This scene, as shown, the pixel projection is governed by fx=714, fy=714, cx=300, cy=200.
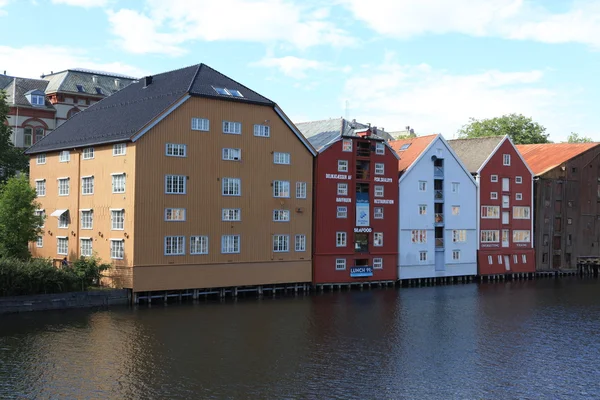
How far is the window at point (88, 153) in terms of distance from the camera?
205 ft

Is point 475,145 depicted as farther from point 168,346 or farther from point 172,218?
point 168,346

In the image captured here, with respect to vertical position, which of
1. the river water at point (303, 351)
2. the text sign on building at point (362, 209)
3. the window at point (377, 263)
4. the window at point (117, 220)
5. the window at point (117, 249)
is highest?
the text sign on building at point (362, 209)

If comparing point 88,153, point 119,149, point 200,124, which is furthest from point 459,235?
point 88,153

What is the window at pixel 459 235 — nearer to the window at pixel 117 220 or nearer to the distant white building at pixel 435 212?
the distant white building at pixel 435 212

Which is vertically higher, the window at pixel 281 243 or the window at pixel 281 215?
the window at pixel 281 215

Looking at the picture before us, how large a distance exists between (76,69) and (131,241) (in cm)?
5074

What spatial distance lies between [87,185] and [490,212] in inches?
1861

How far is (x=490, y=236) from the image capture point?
85188 mm

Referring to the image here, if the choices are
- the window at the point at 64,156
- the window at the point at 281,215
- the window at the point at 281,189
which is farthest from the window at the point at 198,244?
the window at the point at 64,156

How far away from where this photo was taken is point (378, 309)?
5878 centimetres

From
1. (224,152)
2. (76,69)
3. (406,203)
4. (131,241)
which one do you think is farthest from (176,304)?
(76,69)

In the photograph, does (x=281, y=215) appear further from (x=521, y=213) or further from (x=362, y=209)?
(x=521, y=213)

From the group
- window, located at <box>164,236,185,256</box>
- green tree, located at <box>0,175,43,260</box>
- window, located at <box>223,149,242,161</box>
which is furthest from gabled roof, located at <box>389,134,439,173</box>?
green tree, located at <box>0,175,43,260</box>

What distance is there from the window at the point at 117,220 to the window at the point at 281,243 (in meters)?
14.1
